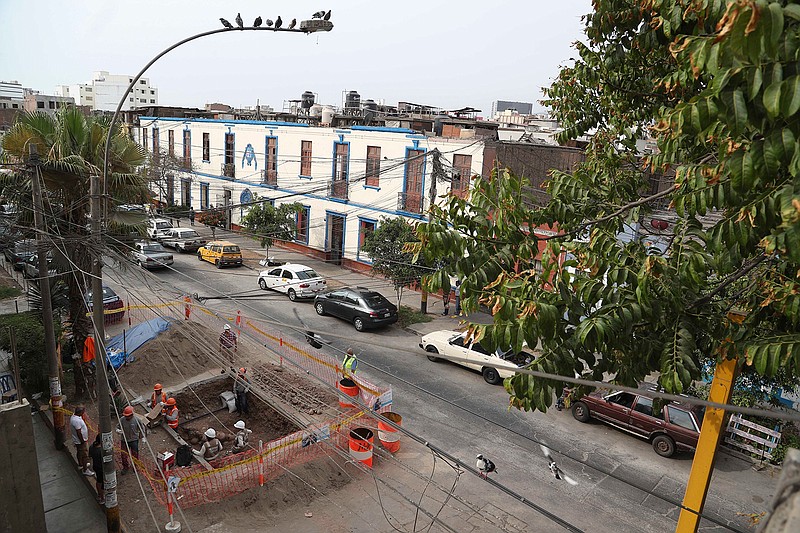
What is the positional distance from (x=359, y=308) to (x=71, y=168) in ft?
37.8

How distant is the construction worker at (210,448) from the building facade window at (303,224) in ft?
68.7

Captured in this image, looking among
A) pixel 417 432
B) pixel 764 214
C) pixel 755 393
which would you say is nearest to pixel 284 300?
pixel 417 432

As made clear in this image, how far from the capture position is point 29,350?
14.1 meters

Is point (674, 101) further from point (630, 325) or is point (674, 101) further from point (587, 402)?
point (587, 402)

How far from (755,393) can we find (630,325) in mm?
11331

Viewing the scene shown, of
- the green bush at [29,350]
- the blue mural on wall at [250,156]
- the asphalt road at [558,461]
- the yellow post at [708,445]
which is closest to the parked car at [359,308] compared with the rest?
the asphalt road at [558,461]

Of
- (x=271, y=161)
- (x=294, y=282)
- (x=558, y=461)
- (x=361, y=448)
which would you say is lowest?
(x=558, y=461)

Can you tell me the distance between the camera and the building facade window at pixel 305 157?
105ft

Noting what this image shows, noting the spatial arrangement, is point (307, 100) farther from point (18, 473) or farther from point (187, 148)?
point (18, 473)

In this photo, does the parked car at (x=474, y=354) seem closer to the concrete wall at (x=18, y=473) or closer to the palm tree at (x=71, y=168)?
the palm tree at (x=71, y=168)

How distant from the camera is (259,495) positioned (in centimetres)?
1101

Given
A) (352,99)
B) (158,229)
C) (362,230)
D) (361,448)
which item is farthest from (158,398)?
(352,99)

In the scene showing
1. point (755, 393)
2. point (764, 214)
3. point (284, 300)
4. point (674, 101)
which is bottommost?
point (284, 300)

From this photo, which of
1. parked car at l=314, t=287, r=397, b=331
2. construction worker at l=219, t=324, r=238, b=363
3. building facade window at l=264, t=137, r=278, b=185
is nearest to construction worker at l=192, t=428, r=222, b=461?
construction worker at l=219, t=324, r=238, b=363
